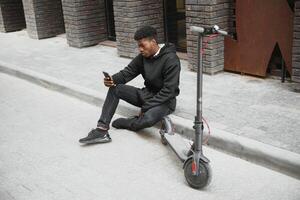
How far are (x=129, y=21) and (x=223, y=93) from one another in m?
2.89

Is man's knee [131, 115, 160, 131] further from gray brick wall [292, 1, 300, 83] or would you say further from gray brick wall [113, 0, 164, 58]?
gray brick wall [113, 0, 164, 58]

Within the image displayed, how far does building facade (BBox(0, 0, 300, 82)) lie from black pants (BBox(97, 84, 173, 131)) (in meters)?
1.83

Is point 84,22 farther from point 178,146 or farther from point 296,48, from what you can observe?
point 178,146

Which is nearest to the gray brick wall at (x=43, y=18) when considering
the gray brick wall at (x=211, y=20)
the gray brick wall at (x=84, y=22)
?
the gray brick wall at (x=84, y=22)

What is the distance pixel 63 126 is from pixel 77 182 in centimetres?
164

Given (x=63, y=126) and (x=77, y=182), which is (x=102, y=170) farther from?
(x=63, y=126)

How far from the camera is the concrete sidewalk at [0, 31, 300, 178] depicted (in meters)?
4.73

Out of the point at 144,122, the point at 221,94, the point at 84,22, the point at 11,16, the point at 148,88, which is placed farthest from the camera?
the point at 11,16

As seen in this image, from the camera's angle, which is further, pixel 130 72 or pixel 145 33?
pixel 130 72

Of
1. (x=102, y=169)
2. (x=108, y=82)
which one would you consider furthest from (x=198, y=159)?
(x=108, y=82)

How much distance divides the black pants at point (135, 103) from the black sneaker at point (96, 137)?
0.08 meters

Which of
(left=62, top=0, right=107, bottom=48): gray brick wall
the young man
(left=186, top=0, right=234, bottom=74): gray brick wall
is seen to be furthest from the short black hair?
(left=62, top=0, right=107, bottom=48): gray brick wall

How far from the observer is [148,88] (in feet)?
17.6

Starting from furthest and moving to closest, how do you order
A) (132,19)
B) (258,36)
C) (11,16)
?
(11,16)
(132,19)
(258,36)
